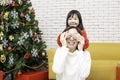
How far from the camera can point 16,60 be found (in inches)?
132

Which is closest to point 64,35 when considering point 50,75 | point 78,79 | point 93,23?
point 78,79

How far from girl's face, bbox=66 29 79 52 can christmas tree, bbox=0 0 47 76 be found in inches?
30.9

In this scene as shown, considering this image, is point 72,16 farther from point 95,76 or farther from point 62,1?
point 62,1

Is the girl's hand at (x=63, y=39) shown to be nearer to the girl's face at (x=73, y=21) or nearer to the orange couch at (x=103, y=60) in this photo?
the girl's face at (x=73, y=21)

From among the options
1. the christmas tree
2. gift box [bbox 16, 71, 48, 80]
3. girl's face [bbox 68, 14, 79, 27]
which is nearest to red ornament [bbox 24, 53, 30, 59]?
the christmas tree

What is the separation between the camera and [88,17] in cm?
426

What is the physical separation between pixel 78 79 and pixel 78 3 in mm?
1783

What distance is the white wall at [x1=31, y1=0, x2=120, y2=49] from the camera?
4.18 meters

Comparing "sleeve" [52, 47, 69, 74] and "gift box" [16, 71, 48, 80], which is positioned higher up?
"sleeve" [52, 47, 69, 74]

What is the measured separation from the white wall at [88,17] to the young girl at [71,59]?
4.65 feet

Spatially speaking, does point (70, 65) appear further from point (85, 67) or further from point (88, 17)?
point (88, 17)

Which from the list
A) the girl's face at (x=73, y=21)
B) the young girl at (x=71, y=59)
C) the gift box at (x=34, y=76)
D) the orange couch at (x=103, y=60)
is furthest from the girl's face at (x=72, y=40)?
the gift box at (x=34, y=76)

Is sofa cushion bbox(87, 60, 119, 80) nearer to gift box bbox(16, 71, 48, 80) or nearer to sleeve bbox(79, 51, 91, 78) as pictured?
sleeve bbox(79, 51, 91, 78)

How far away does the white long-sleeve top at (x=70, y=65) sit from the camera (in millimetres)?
2793
